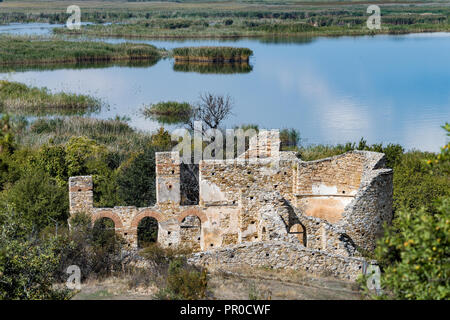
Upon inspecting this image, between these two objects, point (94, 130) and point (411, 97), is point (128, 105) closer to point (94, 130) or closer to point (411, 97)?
point (94, 130)

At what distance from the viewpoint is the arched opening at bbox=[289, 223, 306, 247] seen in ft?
52.8

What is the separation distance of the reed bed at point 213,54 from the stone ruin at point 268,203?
154 ft

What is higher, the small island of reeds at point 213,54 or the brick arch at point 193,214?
the small island of reeds at point 213,54

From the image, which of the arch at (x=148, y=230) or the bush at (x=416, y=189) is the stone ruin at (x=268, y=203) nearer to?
the bush at (x=416, y=189)

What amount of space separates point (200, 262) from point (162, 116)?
29.9m

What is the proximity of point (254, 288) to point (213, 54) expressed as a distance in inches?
2114

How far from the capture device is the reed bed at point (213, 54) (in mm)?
64500

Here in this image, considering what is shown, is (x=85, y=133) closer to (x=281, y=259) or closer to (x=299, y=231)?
(x=299, y=231)

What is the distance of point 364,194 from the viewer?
15641 mm

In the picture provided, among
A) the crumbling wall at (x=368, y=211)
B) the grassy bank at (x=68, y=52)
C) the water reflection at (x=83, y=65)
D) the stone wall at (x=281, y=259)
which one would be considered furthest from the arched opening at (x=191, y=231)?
the grassy bank at (x=68, y=52)

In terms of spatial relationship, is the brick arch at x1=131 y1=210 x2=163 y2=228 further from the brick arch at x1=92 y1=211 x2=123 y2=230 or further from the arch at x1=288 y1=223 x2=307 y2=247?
the arch at x1=288 y1=223 x2=307 y2=247

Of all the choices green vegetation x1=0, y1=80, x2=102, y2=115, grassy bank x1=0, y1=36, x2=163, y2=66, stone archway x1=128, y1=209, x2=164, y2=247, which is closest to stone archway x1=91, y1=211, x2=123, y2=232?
stone archway x1=128, y1=209, x2=164, y2=247

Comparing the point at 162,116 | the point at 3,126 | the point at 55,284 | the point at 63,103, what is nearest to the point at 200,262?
the point at 55,284

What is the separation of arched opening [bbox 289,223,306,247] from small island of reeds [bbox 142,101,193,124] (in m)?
26.2
